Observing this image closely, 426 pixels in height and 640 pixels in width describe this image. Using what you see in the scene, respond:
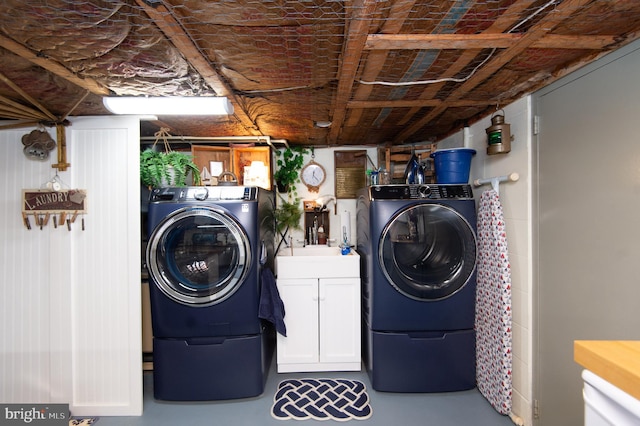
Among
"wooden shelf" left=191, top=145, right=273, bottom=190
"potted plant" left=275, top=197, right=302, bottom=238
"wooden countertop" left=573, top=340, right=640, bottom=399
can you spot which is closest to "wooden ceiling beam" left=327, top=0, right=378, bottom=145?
"wooden shelf" left=191, top=145, right=273, bottom=190

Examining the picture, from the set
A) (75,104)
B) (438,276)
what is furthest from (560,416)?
(75,104)

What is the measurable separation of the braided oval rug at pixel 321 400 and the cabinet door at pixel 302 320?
191mm

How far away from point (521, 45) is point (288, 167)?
2.16m

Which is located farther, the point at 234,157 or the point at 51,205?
the point at 234,157

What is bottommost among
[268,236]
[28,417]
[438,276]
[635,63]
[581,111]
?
[28,417]

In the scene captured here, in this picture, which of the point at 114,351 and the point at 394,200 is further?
the point at 394,200

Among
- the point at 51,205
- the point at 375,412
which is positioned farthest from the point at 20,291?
the point at 375,412

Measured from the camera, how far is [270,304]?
199cm

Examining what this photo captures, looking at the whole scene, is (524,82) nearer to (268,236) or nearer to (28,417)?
(268,236)

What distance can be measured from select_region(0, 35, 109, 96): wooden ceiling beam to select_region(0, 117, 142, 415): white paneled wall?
1.24 ft

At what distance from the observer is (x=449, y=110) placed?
6.64 ft

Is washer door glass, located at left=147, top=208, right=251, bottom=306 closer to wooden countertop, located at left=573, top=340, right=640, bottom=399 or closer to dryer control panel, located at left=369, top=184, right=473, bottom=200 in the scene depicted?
dryer control panel, located at left=369, top=184, right=473, bottom=200

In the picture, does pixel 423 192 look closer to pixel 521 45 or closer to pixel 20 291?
pixel 521 45

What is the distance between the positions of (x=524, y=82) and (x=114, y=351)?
3224 millimetres
